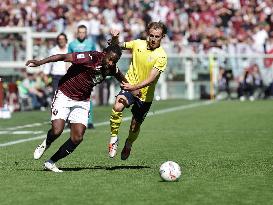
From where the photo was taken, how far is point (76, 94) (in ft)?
41.1

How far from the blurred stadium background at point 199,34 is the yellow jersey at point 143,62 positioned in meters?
21.2

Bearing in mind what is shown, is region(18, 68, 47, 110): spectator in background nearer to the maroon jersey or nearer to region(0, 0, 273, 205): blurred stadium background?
region(0, 0, 273, 205): blurred stadium background

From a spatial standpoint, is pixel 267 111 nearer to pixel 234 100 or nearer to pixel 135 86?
pixel 234 100

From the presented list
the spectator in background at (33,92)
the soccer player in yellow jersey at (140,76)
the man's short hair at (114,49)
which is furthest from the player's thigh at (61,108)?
the spectator in background at (33,92)

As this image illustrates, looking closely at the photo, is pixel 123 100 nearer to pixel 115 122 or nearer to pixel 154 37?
pixel 115 122

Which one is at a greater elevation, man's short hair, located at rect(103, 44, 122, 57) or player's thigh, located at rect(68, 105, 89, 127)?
man's short hair, located at rect(103, 44, 122, 57)

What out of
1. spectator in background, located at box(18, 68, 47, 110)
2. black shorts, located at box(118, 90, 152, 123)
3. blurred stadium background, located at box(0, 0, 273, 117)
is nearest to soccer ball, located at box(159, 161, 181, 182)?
black shorts, located at box(118, 90, 152, 123)

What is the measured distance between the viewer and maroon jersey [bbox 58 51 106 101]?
12297 millimetres

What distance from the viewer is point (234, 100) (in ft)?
118

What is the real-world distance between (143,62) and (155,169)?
5.43ft

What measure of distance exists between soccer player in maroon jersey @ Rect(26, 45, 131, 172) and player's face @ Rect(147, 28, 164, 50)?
2.68ft

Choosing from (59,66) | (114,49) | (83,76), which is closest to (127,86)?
(83,76)

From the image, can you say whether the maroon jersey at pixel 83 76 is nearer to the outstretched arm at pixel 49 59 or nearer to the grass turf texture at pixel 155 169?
the outstretched arm at pixel 49 59

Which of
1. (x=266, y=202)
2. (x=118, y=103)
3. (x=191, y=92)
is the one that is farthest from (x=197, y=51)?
(x=266, y=202)
